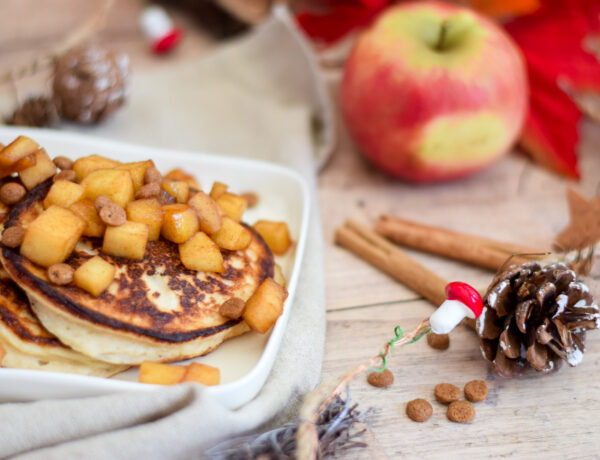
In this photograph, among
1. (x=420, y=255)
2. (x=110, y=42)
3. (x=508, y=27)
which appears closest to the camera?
(x=420, y=255)

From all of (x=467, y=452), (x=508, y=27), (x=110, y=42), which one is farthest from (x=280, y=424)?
(x=110, y=42)

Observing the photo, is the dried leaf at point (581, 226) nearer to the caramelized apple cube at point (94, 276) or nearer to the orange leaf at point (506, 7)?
the orange leaf at point (506, 7)

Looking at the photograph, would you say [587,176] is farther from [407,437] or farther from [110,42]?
[110,42]

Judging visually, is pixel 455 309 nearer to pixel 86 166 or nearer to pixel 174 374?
pixel 174 374

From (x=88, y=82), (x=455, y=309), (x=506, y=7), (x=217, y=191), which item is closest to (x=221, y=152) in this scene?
(x=88, y=82)

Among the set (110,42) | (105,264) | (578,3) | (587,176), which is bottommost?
(587,176)

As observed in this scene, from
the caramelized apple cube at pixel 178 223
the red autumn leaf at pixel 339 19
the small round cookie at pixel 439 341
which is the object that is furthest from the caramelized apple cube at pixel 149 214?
the red autumn leaf at pixel 339 19
